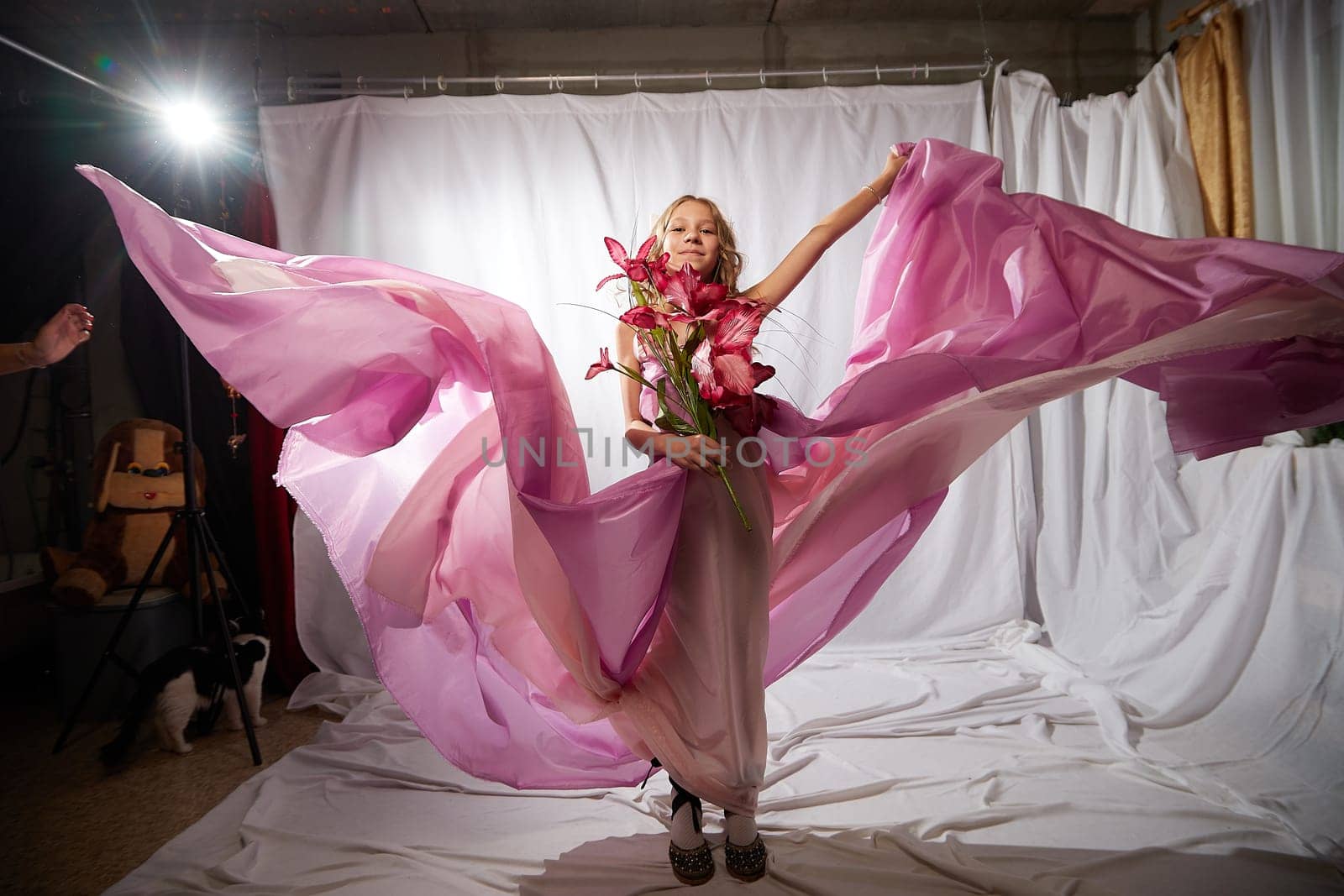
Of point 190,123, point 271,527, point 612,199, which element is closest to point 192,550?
point 271,527

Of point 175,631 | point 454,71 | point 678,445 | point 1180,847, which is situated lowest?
point 1180,847

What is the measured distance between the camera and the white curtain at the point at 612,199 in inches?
133

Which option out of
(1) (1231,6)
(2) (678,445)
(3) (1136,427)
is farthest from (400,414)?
(1) (1231,6)

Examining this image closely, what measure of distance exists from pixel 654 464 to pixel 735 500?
22cm

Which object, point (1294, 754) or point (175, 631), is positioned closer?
point (1294, 754)

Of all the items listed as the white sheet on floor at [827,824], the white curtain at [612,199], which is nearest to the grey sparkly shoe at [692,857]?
the white sheet on floor at [827,824]

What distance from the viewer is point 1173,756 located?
230 centimetres

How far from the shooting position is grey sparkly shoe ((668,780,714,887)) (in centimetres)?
177

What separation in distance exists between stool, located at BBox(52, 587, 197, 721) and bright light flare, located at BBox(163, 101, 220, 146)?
1280mm

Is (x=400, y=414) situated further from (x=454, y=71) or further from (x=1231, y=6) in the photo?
(x=1231, y=6)

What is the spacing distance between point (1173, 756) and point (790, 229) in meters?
2.33

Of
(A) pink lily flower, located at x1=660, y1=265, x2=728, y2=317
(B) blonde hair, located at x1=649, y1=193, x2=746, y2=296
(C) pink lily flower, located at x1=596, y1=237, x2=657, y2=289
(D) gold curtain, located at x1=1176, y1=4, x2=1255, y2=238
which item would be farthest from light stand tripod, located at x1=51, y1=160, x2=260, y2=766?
(D) gold curtain, located at x1=1176, y1=4, x2=1255, y2=238

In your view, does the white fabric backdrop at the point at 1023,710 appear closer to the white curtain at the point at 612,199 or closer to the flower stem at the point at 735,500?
the white curtain at the point at 612,199

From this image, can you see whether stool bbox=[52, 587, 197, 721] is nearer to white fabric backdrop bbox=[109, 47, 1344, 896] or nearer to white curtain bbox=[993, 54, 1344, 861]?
white fabric backdrop bbox=[109, 47, 1344, 896]
